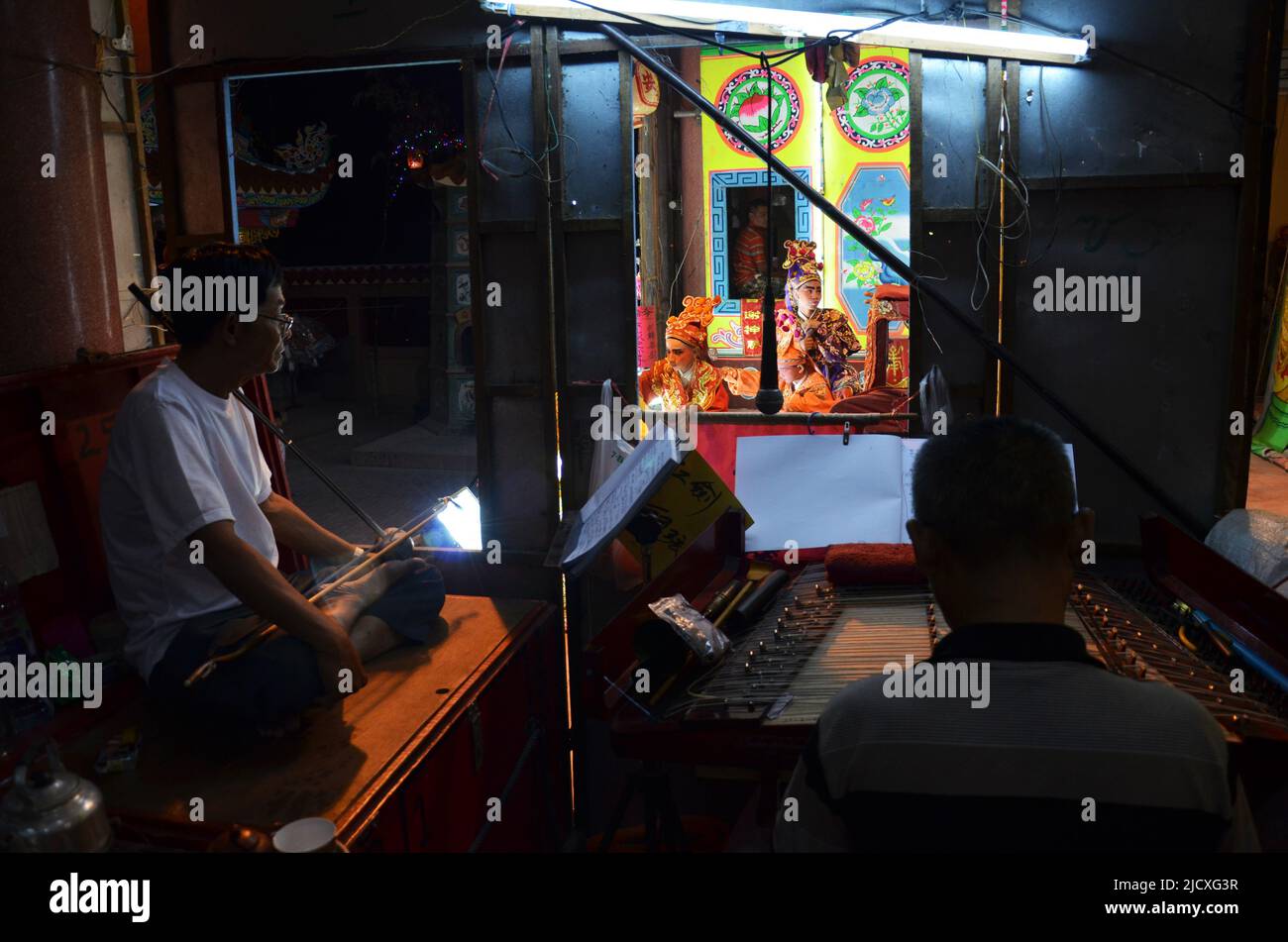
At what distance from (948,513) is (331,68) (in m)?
4.01

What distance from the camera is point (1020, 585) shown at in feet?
6.07

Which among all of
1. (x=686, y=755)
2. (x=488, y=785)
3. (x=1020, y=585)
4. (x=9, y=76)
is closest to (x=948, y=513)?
(x=1020, y=585)

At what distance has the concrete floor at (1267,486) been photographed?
820 centimetres

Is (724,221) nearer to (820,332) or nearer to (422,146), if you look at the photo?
(820,332)

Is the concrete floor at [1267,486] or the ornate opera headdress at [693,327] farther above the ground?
the ornate opera headdress at [693,327]

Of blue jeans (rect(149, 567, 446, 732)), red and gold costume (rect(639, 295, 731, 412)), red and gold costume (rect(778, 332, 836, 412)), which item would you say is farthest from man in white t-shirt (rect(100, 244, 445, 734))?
red and gold costume (rect(778, 332, 836, 412))

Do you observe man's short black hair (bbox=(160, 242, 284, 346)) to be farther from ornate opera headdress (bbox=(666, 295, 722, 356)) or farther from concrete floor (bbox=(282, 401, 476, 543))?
concrete floor (bbox=(282, 401, 476, 543))

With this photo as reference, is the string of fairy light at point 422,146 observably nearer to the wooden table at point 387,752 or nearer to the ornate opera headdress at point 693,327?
the ornate opera headdress at point 693,327

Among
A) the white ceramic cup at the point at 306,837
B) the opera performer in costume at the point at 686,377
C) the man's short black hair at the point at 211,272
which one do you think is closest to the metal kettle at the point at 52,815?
the white ceramic cup at the point at 306,837

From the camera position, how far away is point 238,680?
3.06 metres

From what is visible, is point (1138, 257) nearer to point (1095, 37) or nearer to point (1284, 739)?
point (1095, 37)

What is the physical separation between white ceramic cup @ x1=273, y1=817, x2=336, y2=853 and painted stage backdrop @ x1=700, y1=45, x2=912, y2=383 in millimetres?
7160

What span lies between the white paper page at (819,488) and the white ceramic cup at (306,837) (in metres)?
2.27

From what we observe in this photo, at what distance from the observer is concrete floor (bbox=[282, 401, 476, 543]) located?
993 cm
